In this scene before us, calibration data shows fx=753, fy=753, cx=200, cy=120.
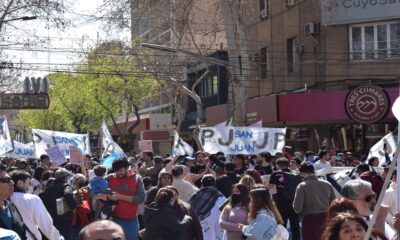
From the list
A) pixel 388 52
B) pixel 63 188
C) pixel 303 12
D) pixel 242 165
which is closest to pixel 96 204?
pixel 63 188

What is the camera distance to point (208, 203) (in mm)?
9898

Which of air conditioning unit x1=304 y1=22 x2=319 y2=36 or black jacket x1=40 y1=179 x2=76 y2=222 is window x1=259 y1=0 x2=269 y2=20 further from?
black jacket x1=40 y1=179 x2=76 y2=222

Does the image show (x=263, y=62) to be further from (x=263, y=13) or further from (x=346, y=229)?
(x=346, y=229)

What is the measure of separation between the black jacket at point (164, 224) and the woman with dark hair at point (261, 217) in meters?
0.67

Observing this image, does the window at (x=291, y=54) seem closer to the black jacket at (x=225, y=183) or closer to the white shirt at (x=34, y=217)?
the black jacket at (x=225, y=183)

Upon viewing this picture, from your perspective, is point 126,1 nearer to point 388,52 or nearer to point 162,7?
point 162,7

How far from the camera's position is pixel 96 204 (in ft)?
34.9

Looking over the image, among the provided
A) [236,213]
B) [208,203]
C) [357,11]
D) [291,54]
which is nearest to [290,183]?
[208,203]

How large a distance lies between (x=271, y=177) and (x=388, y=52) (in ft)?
61.9

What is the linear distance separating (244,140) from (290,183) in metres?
6.09

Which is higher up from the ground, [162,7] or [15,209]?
[162,7]

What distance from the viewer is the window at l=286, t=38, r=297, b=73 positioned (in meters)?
34.2

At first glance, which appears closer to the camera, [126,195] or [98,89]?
[126,195]

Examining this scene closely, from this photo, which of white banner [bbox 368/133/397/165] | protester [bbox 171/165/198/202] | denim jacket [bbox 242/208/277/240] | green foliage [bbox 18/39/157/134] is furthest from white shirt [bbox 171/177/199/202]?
green foliage [bbox 18/39/157/134]
